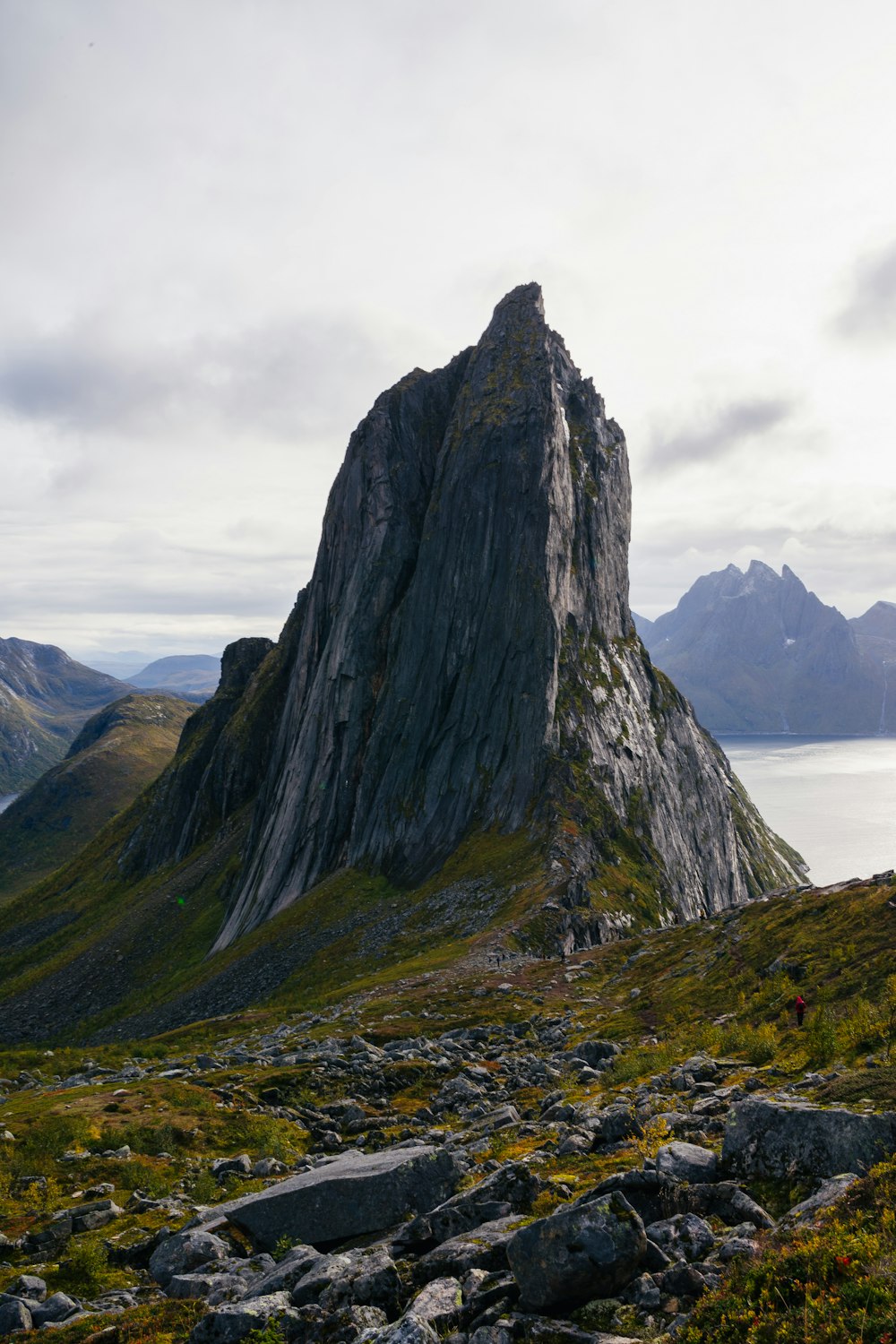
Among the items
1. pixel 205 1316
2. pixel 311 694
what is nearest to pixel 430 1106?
pixel 205 1316

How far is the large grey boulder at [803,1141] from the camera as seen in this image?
10523 millimetres

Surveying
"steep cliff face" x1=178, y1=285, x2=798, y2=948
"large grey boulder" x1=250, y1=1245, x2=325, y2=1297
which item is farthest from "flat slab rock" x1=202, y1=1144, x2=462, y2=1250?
"steep cliff face" x1=178, y1=285, x2=798, y2=948

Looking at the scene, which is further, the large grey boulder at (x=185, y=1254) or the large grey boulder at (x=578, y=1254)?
the large grey boulder at (x=185, y=1254)

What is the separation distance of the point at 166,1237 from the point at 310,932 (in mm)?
54119

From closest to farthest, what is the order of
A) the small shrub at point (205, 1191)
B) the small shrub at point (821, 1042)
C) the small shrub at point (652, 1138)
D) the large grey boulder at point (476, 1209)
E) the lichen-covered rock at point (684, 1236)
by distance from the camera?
the lichen-covered rock at point (684, 1236)
the large grey boulder at point (476, 1209)
the small shrub at point (652, 1138)
the small shrub at point (821, 1042)
the small shrub at point (205, 1191)

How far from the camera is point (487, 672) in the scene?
8119 cm

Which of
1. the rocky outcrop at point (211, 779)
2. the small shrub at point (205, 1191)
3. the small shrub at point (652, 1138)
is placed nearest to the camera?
the small shrub at point (652, 1138)

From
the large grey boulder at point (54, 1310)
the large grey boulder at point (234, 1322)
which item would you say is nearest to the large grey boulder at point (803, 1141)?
the large grey boulder at point (234, 1322)

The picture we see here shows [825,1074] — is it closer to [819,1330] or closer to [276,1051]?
[819,1330]

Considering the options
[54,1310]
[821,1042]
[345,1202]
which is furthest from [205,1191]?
[821,1042]

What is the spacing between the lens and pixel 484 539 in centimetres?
8562

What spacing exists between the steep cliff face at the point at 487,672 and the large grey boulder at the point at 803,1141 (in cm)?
4922

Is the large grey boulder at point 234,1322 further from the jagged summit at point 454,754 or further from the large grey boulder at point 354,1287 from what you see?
the jagged summit at point 454,754

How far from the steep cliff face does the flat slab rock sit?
156 feet
